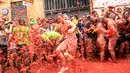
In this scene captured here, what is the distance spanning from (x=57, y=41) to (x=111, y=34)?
82.8 inches

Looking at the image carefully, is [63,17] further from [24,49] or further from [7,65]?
[7,65]

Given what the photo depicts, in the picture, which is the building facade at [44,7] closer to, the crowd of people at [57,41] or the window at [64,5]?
the window at [64,5]

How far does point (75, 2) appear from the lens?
1962cm

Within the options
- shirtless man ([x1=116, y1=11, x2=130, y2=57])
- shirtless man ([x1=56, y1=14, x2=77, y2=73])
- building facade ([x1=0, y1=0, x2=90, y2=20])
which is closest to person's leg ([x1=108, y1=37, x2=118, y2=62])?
shirtless man ([x1=116, y1=11, x2=130, y2=57])

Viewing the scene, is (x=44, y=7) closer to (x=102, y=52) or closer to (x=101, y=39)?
(x=101, y=39)

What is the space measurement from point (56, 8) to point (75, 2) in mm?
1466

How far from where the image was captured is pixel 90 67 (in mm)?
11586

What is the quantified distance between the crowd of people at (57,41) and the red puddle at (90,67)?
0.25 meters

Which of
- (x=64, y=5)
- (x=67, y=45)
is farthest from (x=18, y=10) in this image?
(x=67, y=45)

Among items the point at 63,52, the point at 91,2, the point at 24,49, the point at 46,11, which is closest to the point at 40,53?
the point at 24,49

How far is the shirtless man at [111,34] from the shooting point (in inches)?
457

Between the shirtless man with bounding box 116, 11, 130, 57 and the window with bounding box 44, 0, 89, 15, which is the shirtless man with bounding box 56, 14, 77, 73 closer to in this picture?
the shirtless man with bounding box 116, 11, 130, 57

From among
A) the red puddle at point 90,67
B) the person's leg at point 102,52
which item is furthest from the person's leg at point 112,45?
the red puddle at point 90,67

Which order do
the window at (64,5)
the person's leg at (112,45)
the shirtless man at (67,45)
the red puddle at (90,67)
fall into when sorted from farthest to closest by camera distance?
1. the window at (64,5)
2. the person's leg at (112,45)
3. the red puddle at (90,67)
4. the shirtless man at (67,45)
